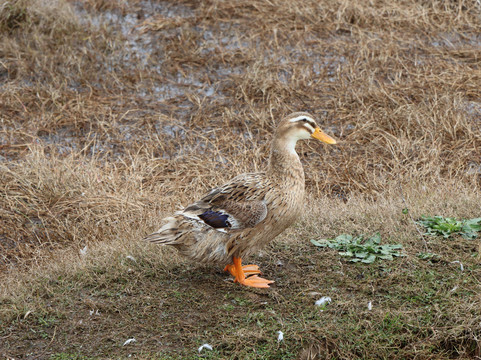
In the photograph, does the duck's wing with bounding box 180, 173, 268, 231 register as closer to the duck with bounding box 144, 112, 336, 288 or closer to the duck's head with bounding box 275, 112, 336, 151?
the duck with bounding box 144, 112, 336, 288

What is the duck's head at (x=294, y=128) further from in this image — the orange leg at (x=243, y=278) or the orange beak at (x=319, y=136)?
the orange leg at (x=243, y=278)

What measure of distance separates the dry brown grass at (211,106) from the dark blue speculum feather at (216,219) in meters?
1.19

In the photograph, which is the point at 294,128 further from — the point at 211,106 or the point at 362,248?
the point at 211,106

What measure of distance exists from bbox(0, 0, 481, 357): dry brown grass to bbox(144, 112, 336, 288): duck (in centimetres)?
100

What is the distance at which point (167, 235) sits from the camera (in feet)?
15.2

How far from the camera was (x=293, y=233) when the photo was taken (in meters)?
5.60

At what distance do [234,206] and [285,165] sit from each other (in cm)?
52

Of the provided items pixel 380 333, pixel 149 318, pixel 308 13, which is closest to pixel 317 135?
pixel 380 333

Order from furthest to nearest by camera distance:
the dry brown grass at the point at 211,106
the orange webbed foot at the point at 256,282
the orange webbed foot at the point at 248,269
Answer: the dry brown grass at the point at 211,106 → the orange webbed foot at the point at 248,269 → the orange webbed foot at the point at 256,282

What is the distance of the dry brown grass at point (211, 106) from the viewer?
664 centimetres

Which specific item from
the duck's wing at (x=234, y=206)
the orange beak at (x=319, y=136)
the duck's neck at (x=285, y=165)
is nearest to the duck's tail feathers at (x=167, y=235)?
the duck's wing at (x=234, y=206)

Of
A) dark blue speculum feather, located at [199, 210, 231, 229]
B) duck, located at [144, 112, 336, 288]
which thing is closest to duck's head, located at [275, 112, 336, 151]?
duck, located at [144, 112, 336, 288]

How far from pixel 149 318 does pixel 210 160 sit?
3.42m

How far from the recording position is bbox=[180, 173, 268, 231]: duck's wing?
4.55 m
